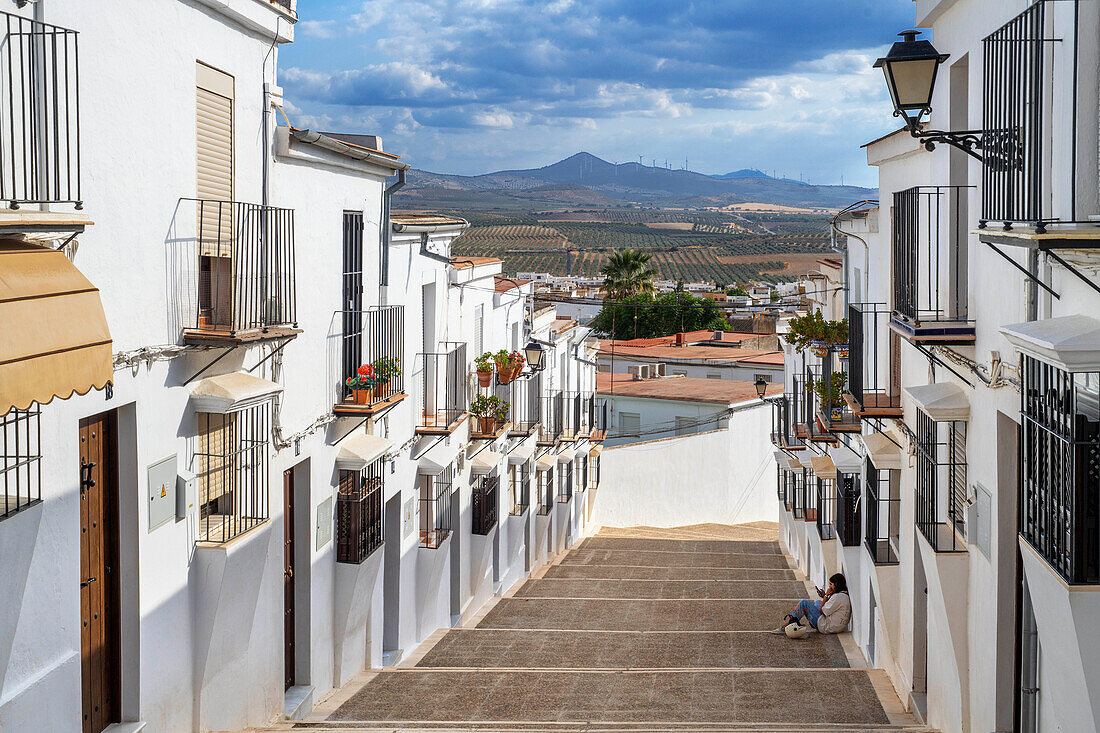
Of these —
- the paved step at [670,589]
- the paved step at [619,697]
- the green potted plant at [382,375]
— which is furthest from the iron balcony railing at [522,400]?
the paved step at [619,697]

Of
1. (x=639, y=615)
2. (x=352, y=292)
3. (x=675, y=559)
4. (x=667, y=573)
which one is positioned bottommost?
(x=675, y=559)

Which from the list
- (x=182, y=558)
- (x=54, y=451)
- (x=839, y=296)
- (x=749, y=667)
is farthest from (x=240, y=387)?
(x=839, y=296)

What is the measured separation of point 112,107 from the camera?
6.82 m

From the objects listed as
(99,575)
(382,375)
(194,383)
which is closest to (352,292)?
(382,375)

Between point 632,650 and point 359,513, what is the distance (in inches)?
161

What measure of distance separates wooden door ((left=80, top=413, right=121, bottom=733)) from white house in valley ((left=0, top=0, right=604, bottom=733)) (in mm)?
18

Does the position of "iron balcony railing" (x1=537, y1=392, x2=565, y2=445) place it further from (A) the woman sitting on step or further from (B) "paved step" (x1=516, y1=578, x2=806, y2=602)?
(A) the woman sitting on step

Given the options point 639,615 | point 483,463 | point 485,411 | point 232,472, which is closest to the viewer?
point 232,472

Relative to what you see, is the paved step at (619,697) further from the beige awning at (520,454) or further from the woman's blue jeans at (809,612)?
the beige awning at (520,454)

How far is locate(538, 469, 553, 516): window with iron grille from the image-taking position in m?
24.5

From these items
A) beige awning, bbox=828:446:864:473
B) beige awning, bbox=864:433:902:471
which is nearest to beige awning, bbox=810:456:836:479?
beige awning, bbox=828:446:864:473

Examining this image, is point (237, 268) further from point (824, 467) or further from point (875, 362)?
point (824, 467)

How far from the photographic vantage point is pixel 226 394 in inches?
316

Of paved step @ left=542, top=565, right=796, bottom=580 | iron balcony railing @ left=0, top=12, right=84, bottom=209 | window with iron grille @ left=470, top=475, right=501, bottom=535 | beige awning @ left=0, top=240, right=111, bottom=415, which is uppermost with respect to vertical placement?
iron balcony railing @ left=0, top=12, right=84, bottom=209
